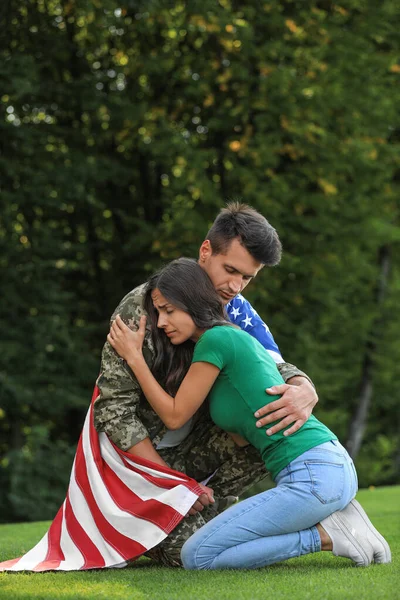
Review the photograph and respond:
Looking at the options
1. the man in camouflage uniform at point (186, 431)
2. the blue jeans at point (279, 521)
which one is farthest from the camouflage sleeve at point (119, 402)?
the blue jeans at point (279, 521)

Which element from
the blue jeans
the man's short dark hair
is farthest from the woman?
the man's short dark hair

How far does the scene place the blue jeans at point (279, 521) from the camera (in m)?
4.17

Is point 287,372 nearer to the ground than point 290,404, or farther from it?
nearer to the ground

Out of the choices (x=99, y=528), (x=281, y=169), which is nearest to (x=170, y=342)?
(x=99, y=528)

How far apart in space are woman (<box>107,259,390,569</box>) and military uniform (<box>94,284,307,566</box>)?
17 centimetres

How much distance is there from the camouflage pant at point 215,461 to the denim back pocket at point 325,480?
581 millimetres

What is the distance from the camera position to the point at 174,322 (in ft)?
14.6

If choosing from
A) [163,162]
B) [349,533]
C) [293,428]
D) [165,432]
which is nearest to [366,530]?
[349,533]

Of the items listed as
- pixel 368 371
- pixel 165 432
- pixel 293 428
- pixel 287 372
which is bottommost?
pixel 368 371

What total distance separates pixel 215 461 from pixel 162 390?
636 mm

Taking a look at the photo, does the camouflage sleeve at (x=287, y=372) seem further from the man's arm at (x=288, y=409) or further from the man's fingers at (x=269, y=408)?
the man's fingers at (x=269, y=408)

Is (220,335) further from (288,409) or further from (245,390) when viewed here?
(288,409)

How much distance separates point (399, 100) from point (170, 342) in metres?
12.2

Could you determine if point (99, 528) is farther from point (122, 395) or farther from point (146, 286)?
point (146, 286)
